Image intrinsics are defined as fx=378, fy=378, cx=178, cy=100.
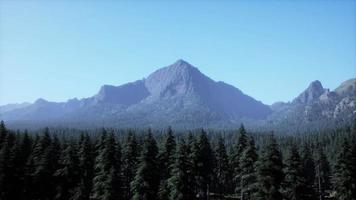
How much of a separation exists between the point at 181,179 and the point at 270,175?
42.1 ft

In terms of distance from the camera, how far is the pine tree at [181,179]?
52.3 meters

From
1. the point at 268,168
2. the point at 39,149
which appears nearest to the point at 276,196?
the point at 268,168

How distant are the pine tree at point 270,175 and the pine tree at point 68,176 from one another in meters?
31.2

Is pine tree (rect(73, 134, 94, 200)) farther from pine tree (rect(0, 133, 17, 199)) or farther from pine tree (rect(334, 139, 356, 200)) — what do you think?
pine tree (rect(334, 139, 356, 200))

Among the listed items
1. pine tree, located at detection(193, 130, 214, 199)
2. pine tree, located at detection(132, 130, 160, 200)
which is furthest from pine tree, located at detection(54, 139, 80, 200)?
pine tree, located at detection(193, 130, 214, 199)

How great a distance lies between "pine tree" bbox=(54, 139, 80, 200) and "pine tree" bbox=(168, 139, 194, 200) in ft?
60.9

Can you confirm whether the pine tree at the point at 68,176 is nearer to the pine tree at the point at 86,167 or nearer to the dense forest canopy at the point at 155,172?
the dense forest canopy at the point at 155,172

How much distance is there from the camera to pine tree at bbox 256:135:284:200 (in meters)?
44.9

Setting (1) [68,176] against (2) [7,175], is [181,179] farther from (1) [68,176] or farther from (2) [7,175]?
(2) [7,175]

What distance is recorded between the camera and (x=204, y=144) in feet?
234

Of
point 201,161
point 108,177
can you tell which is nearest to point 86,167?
point 108,177

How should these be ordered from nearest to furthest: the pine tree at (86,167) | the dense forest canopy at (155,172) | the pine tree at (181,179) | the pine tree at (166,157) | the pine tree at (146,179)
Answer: the dense forest canopy at (155,172)
the pine tree at (181,179)
the pine tree at (146,179)
the pine tree at (86,167)
the pine tree at (166,157)

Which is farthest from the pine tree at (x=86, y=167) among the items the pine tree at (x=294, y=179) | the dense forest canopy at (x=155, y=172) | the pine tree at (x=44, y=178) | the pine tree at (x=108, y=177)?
the pine tree at (x=294, y=179)

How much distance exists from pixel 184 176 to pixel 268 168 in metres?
12.5
